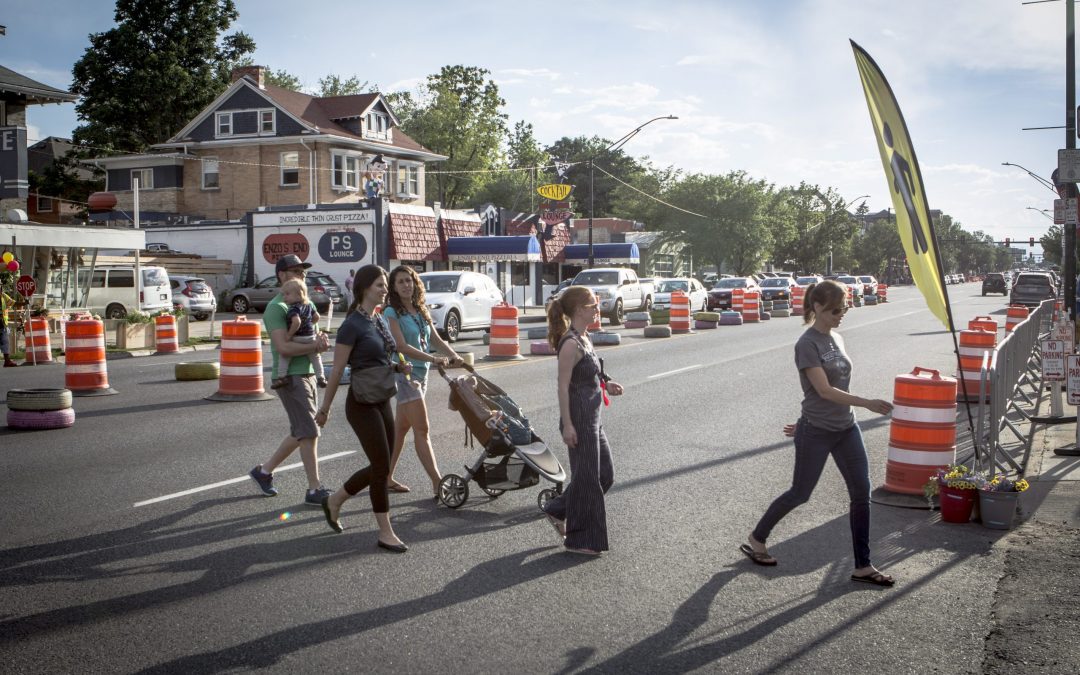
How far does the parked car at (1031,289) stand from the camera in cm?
4984

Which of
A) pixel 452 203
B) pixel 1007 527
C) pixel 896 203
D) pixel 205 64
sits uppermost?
pixel 205 64

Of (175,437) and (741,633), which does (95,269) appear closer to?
(175,437)

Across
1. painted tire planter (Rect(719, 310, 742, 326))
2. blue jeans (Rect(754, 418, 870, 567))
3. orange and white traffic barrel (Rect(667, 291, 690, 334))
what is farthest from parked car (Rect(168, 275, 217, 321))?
blue jeans (Rect(754, 418, 870, 567))

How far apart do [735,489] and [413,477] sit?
2767 millimetres

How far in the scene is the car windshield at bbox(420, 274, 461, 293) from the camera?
90.3 feet

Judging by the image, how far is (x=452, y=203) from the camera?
81500mm

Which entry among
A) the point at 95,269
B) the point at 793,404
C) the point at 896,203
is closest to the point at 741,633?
the point at 896,203

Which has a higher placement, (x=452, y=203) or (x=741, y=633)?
(x=452, y=203)

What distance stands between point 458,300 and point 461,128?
5190 cm

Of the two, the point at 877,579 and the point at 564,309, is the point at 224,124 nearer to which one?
the point at 564,309

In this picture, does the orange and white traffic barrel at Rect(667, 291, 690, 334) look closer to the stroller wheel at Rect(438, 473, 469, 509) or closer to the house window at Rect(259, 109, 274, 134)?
the stroller wheel at Rect(438, 473, 469, 509)

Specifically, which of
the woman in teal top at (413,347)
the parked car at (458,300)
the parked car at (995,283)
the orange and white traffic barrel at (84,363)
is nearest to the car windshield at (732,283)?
the parked car at (458,300)

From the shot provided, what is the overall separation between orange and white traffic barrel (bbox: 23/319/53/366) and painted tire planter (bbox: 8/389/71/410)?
33.8 ft

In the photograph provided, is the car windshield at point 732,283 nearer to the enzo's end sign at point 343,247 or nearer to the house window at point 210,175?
the enzo's end sign at point 343,247
